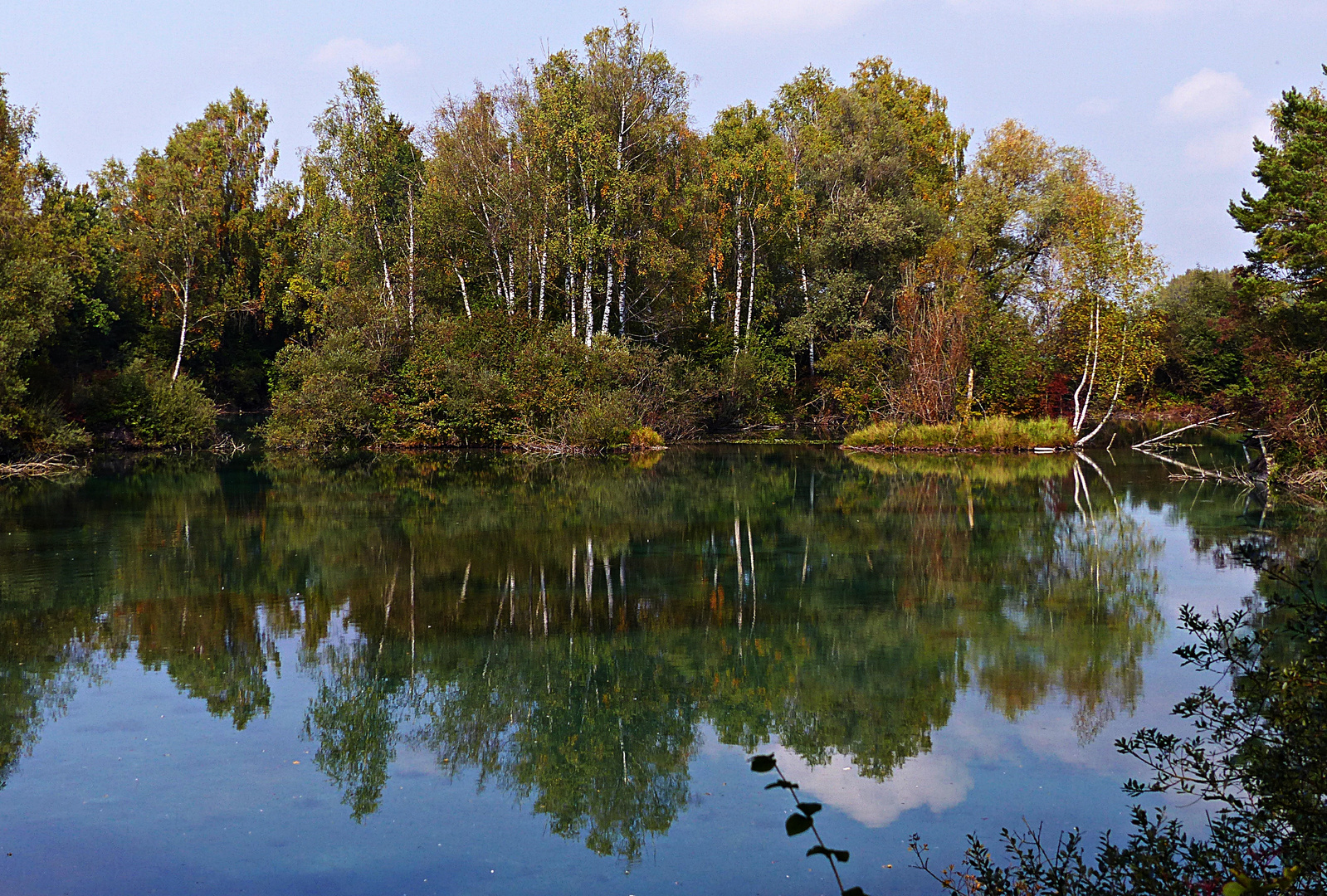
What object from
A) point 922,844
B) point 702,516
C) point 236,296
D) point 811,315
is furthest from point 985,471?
point 236,296

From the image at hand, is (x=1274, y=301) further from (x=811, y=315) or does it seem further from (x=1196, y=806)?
(x=1196, y=806)

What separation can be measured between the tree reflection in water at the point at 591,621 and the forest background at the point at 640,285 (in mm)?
10932

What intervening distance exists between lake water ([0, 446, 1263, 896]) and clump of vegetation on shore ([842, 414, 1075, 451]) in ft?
44.1

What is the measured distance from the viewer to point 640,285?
3703cm

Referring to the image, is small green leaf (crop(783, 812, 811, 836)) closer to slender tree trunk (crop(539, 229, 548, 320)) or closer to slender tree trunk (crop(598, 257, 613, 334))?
slender tree trunk (crop(598, 257, 613, 334))

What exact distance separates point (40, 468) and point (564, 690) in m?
23.0

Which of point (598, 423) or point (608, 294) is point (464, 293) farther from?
point (598, 423)

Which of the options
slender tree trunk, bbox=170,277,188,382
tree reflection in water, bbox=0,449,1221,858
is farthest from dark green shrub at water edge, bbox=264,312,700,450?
tree reflection in water, bbox=0,449,1221,858

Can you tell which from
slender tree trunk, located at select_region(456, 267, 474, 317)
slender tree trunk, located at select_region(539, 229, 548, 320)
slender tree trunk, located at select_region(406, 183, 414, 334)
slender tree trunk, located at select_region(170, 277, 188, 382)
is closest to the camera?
slender tree trunk, located at select_region(539, 229, 548, 320)

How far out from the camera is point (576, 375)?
104ft

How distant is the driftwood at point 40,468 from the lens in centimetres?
2473

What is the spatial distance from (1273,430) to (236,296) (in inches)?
1724

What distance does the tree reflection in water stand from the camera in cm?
720

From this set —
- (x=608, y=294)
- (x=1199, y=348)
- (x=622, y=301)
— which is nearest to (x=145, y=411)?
(x=608, y=294)
